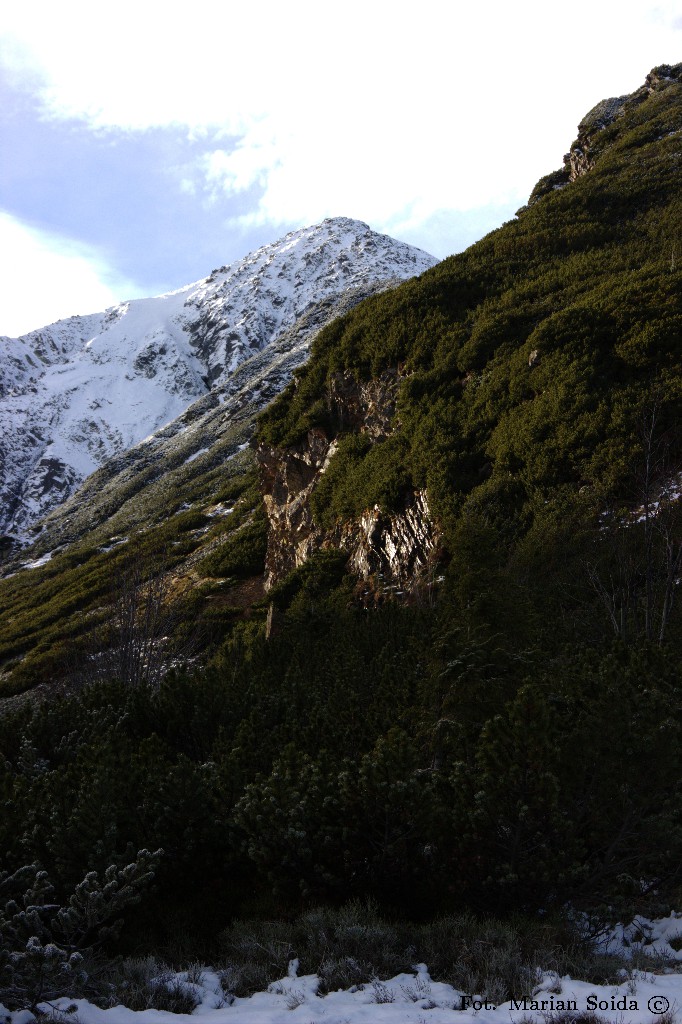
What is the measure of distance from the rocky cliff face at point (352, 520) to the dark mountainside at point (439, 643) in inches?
4.4

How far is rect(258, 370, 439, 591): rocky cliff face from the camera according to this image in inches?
729

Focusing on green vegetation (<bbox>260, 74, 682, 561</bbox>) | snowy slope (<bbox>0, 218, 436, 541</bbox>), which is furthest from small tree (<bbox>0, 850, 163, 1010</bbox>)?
snowy slope (<bbox>0, 218, 436, 541</bbox>)

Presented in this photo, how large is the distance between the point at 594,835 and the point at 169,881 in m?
4.33

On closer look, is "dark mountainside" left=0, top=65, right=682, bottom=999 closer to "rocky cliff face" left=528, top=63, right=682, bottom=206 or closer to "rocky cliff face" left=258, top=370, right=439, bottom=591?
"rocky cliff face" left=258, top=370, right=439, bottom=591

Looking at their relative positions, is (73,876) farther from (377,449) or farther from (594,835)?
(377,449)

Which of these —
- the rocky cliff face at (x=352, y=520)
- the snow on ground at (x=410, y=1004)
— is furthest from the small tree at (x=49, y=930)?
the rocky cliff face at (x=352, y=520)

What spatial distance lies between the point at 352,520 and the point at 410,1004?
680 inches

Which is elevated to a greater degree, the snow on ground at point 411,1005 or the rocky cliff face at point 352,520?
the rocky cliff face at point 352,520

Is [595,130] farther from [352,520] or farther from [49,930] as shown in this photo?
[49,930]

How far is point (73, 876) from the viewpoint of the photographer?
20.5ft

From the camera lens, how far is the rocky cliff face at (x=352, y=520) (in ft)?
60.7

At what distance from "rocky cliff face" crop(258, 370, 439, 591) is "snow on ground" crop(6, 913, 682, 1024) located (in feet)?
42.2

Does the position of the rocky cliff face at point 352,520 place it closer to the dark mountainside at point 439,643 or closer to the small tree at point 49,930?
the dark mountainside at point 439,643

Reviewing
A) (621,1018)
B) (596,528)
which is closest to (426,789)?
(621,1018)
